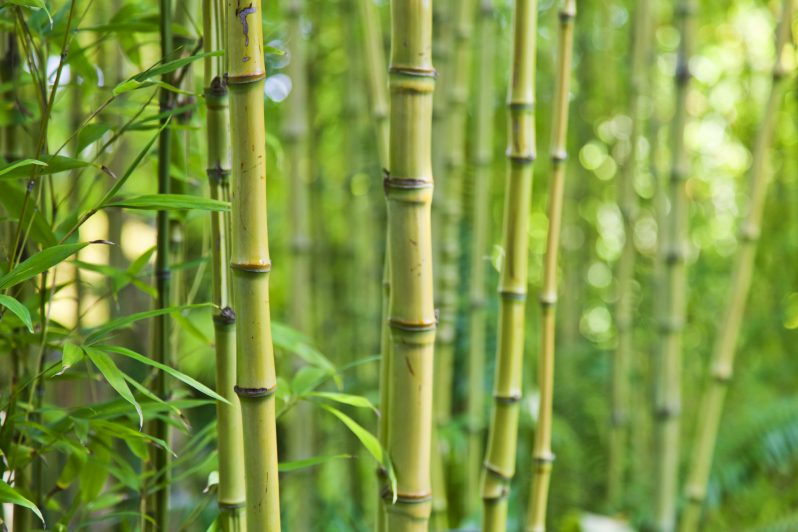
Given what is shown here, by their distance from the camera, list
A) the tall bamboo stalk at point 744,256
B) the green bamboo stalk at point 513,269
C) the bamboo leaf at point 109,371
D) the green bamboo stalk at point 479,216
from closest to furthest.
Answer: the bamboo leaf at point 109,371 < the green bamboo stalk at point 513,269 < the tall bamboo stalk at point 744,256 < the green bamboo stalk at point 479,216

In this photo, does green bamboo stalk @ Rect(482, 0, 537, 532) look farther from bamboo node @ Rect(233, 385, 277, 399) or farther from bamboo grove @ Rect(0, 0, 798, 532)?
bamboo node @ Rect(233, 385, 277, 399)

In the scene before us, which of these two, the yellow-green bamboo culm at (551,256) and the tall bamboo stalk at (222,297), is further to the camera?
the yellow-green bamboo culm at (551,256)

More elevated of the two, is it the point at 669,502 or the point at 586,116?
the point at 586,116

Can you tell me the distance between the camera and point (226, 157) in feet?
1.41

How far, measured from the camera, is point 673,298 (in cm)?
89

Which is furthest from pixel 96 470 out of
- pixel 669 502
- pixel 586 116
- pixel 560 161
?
pixel 586 116

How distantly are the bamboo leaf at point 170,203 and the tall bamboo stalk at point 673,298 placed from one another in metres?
0.59

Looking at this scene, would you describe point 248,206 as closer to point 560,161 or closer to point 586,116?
point 560,161

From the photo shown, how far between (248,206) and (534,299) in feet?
4.69

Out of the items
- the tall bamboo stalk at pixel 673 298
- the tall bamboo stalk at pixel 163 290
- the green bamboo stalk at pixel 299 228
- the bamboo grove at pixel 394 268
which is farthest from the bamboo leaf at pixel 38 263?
the tall bamboo stalk at pixel 673 298

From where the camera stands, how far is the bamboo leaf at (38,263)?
1.18 feet

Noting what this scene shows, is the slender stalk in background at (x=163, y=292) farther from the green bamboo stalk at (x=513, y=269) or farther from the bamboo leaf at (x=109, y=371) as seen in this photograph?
the green bamboo stalk at (x=513, y=269)

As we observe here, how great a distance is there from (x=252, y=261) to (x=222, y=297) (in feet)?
0.16

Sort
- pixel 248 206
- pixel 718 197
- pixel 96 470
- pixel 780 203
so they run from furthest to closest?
pixel 718 197, pixel 780 203, pixel 96 470, pixel 248 206
